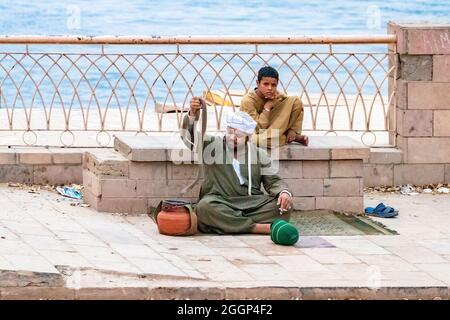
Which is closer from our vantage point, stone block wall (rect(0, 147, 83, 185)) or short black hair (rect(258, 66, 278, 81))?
short black hair (rect(258, 66, 278, 81))

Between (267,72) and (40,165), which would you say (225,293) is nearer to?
(267,72)

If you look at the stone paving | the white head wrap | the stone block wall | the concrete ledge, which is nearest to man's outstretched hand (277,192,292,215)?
the stone paving

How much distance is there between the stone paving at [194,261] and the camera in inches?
342

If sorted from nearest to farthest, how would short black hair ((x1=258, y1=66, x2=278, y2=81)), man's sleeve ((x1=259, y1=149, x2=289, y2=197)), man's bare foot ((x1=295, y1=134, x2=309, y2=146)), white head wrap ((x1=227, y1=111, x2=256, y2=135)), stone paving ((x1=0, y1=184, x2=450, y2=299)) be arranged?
1. stone paving ((x1=0, y1=184, x2=450, y2=299))
2. white head wrap ((x1=227, y1=111, x2=256, y2=135))
3. man's sleeve ((x1=259, y1=149, x2=289, y2=197))
4. short black hair ((x1=258, y1=66, x2=278, y2=81))
5. man's bare foot ((x1=295, y1=134, x2=309, y2=146))

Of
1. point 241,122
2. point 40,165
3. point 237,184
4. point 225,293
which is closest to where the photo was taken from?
point 225,293

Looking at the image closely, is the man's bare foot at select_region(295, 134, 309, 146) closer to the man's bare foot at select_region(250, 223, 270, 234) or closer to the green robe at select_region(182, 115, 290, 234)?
the green robe at select_region(182, 115, 290, 234)

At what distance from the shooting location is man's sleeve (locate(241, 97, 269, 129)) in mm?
11461

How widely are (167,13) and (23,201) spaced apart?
3261 centimetres

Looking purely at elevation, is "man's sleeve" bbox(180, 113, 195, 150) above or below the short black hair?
below

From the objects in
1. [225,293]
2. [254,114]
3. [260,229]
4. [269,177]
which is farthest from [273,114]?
[225,293]

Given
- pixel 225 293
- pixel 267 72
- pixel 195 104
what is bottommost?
pixel 225 293

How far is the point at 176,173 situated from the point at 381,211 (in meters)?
1.72

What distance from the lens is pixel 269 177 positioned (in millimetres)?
10883

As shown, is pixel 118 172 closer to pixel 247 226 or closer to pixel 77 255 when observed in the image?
pixel 247 226
